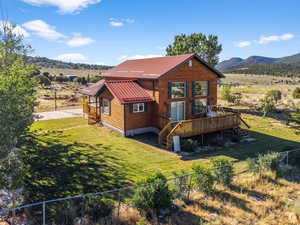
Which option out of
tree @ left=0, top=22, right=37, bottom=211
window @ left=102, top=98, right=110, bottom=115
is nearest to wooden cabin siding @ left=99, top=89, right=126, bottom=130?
window @ left=102, top=98, right=110, bottom=115

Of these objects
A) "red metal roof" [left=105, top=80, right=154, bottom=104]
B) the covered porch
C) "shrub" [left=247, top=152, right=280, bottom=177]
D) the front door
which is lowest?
"shrub" [left=247, top=152, right=280, bottom=177]

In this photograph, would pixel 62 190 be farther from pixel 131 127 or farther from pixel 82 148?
pixel 131 127

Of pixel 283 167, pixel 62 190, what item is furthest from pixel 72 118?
pixel 283 167

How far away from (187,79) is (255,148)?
269 inches

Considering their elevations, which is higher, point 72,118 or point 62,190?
point 72,118

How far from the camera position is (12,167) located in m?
6.89

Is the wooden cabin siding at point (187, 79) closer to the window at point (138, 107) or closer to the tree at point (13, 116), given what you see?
the window at point (138, 107)

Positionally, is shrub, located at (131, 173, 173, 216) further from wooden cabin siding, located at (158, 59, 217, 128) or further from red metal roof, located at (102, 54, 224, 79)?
red metal roof, located at (102, 54, 224, 79)

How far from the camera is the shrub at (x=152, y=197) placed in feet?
24.5

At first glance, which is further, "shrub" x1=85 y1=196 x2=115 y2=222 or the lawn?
the lawn

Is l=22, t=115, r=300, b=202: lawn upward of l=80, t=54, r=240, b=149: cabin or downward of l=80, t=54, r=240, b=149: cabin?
downward

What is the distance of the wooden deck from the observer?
1465 centimetres

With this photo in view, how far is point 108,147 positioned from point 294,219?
10.3 m

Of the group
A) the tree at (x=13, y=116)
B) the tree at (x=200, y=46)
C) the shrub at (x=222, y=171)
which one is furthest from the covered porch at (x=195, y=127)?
the tree at (x=200, y=46)
